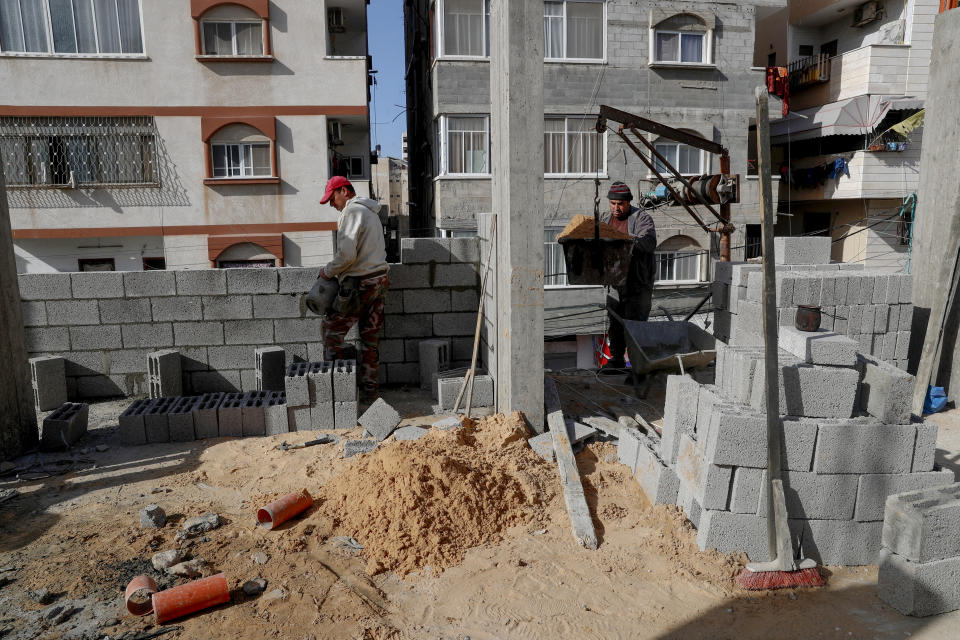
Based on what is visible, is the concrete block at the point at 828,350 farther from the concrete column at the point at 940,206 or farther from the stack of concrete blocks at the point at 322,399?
the concrete column at the point at 940,206

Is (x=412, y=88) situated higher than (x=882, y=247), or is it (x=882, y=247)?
(x=412, y=88)

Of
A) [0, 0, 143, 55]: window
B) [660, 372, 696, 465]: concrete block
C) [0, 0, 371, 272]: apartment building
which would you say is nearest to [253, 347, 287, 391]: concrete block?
[660, 372, 696, 465]: concrete block

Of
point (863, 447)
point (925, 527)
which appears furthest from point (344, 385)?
point (925, 527)

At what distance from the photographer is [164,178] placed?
53.0 ft

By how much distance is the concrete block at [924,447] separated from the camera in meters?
4.08

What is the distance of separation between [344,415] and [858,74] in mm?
18038

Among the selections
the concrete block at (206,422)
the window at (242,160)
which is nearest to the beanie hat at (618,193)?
the concrete block at (206,422)

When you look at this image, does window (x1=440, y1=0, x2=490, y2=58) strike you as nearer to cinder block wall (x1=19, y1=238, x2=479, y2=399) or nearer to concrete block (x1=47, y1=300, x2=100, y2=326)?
cinder block wall (x1=19, y1=238, x2=479, y2=399)

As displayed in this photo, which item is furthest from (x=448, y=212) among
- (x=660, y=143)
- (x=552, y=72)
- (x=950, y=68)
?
(x=950, y=68)

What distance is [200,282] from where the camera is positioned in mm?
7039

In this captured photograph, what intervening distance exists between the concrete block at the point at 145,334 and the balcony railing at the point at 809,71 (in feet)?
61.7

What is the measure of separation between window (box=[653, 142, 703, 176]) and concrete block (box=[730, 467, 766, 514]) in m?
14.8

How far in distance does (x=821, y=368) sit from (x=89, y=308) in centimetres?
701

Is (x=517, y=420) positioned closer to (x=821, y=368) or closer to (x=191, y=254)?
(x=821, y=368)
